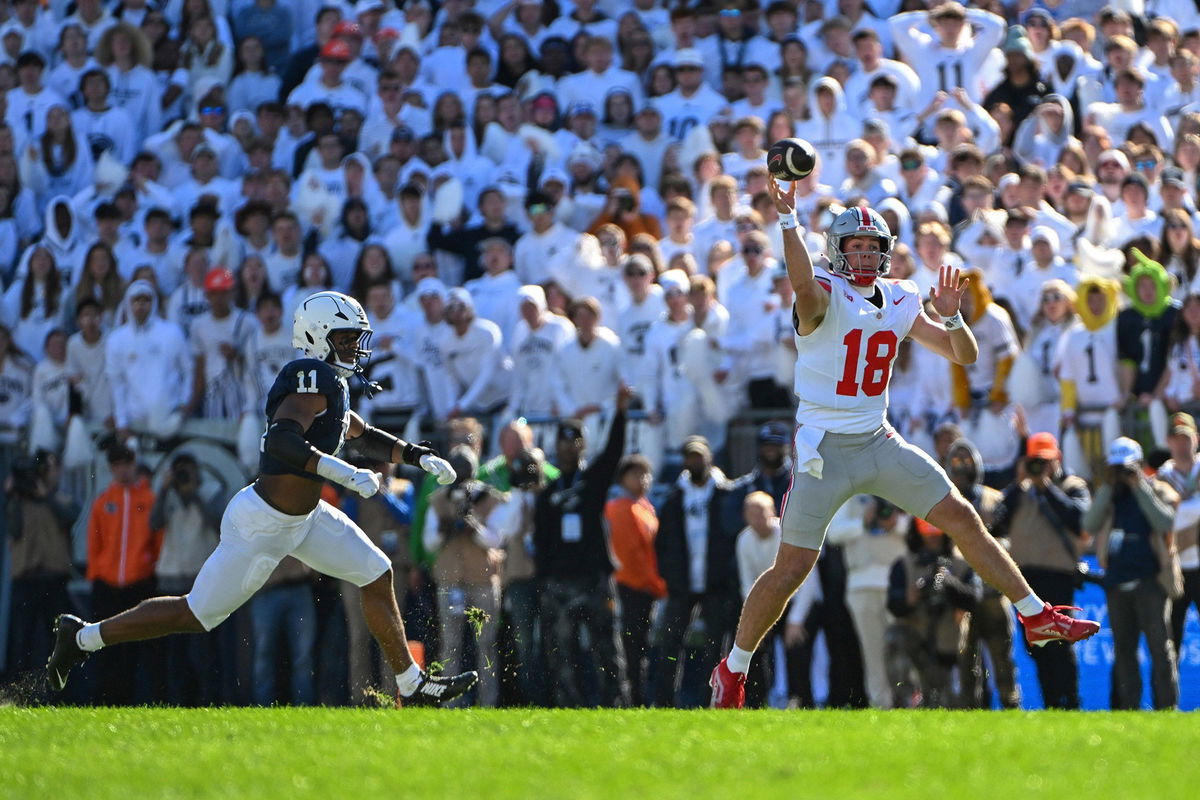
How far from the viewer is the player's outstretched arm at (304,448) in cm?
830

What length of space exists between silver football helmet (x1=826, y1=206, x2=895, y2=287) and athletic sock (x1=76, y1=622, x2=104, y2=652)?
3753 mm

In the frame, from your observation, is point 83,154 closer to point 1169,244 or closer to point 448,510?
point 448,510

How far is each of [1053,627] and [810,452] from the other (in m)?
1.29

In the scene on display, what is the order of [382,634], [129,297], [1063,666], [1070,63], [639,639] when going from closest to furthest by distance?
[382,634], [1063,666], [639,639], [129,297], [1070,63]

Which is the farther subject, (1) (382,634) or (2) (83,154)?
(2) (83,154)

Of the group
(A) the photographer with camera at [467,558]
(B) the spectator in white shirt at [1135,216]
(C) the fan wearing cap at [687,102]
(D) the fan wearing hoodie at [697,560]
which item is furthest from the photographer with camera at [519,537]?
(B) the spectator in white shirt at [1135,216]

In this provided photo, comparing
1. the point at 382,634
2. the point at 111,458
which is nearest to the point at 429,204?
the point at 111,458

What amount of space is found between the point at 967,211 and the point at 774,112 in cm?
201

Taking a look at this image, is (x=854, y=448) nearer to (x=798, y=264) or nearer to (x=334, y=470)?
(x=798, y=264)

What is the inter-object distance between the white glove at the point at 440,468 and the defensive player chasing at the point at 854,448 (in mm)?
1435

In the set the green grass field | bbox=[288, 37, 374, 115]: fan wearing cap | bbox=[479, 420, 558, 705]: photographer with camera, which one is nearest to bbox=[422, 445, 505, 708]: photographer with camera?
bbox=[479, 420, 558, 705]: photographer with camera

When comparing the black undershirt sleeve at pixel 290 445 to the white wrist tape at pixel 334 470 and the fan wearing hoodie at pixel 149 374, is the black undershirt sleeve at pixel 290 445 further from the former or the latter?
the fan wearing hoodie at pixel 149 374

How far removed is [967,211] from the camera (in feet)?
47.5

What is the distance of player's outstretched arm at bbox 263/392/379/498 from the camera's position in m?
8.30
